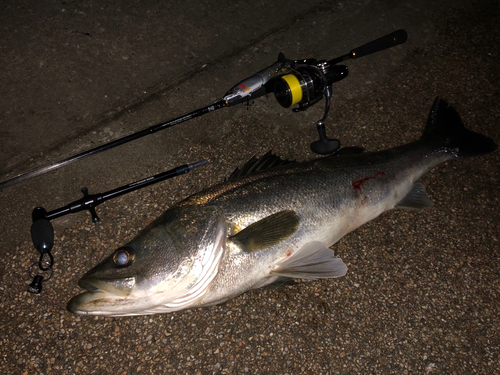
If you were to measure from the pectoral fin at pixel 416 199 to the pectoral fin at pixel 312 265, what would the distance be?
0.89 meters

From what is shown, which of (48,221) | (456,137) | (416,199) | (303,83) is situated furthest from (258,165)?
(456,137)

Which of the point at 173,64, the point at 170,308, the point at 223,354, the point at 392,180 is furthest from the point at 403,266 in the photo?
the point at 173,64

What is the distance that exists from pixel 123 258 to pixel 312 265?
1.27 m

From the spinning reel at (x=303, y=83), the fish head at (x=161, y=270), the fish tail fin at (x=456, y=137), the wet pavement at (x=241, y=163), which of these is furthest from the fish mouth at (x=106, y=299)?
the fish tail fin at (x=456, y=137)

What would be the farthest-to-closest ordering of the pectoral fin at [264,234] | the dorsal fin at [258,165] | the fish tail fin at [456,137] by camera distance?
the fish tail fin at [456,137], the dorsal fin at [258,165], the pectoral fin at [264,234]

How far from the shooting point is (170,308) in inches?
85.7

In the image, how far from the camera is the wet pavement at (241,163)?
2.56 meters

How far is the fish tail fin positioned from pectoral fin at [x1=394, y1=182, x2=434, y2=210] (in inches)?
18.7

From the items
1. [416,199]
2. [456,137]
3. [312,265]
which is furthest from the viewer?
[456,137]

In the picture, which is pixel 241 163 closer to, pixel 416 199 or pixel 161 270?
pixel 161 270

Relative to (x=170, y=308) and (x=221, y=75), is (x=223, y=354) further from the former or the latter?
(x=221, y=75)

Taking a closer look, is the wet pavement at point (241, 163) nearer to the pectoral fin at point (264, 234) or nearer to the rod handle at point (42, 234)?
the rod handle at point (42, 234)

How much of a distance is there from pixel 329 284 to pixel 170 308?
4.29ft

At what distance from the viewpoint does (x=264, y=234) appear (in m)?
2.25
